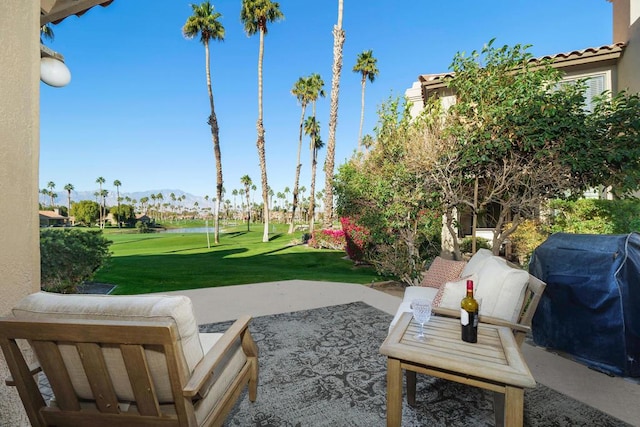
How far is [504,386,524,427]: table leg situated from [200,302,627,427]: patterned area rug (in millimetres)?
656

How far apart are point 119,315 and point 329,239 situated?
14.3 metres

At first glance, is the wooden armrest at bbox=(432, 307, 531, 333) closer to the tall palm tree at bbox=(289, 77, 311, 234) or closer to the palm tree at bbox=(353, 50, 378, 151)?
the tall palm tree at bbox=(289, 77, 311, 234)

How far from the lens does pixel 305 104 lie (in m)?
27.4

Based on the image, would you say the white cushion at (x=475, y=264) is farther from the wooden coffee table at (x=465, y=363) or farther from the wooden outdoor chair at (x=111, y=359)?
the wooden outdoor chair at (x=111, y=359)

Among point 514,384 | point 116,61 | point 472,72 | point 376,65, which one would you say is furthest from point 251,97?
→ point 514,384

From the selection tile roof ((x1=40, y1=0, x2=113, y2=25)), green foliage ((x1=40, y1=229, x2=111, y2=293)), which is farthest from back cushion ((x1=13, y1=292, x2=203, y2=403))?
green foliage ((x1=40, y1=229, x2=111, y2=293))

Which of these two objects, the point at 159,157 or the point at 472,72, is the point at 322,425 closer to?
the point at 472,72

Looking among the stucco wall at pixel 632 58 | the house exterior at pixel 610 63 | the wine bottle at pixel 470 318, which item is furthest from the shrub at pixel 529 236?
the wine bottle at pixel 470 318

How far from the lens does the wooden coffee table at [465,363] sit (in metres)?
1.60

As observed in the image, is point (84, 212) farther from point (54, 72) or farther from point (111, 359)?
point (111, 359)

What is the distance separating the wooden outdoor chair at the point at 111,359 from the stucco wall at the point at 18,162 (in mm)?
641

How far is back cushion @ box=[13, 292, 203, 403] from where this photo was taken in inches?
54.5

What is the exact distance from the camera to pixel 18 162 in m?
1.98

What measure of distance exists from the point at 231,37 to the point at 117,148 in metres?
17.9
